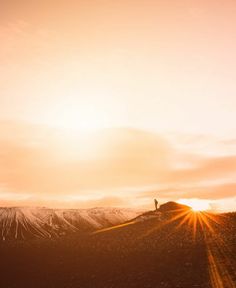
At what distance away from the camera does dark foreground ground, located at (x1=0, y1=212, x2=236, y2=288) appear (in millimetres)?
31141

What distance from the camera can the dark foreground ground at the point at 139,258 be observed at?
102ft

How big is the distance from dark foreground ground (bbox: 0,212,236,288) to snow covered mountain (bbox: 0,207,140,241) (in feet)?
203

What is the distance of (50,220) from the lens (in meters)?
142

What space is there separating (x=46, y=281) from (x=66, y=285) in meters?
4.33

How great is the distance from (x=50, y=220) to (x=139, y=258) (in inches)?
4342

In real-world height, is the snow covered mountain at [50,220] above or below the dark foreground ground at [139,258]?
above

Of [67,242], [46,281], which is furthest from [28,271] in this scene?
[67,242]

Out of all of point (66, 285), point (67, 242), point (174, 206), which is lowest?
point (66, 285)

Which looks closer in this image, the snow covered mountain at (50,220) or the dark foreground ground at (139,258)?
the dark foreground ground at (139,258)

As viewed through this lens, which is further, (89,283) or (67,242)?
(67,242)

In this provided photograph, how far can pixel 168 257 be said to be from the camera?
36.6 m

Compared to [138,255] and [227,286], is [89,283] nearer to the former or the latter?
[138,255]

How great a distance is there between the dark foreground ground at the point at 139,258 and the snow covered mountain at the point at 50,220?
203 feet

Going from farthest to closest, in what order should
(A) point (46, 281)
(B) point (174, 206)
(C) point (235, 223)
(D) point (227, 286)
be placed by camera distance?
(B) point (174, 206)
(C) point (235, 223)
(A) point (46, 281)
(D) point (227, 286)
